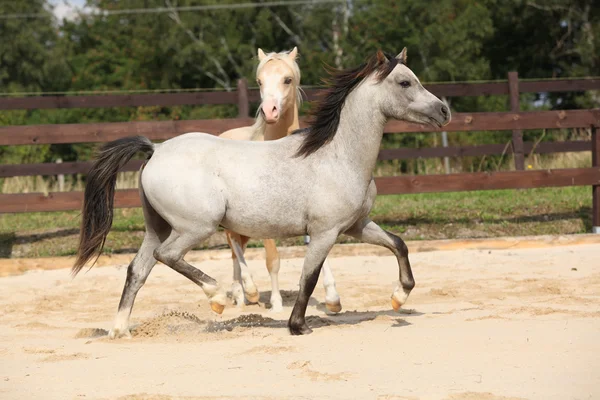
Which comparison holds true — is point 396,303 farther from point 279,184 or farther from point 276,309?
point 276,309

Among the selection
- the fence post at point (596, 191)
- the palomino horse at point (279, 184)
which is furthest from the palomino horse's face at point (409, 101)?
the fence post at point (596, 191)

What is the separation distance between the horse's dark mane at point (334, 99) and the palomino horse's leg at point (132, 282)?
122cm

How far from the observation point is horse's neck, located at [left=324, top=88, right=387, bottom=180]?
5602 mm

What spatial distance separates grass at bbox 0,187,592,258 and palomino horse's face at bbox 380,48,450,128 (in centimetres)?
436

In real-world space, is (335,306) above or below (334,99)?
below

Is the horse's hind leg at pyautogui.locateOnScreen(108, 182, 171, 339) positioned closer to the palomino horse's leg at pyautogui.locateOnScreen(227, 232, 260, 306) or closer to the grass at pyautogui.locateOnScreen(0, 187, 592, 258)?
the palomino horse's leg at pyautogui.locateOnScreen(227, 232, 260, 306)

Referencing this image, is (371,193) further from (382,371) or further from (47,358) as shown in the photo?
(47,358)

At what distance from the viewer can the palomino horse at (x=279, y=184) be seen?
17.7ft

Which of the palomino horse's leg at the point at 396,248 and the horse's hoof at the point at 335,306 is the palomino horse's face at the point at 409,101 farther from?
the horse's hoof at the point at 335,306

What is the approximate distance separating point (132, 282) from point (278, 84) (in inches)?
79.3

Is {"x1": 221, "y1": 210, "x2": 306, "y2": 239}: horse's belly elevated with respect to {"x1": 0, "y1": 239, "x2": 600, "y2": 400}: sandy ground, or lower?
elevated

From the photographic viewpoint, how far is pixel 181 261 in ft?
17.9

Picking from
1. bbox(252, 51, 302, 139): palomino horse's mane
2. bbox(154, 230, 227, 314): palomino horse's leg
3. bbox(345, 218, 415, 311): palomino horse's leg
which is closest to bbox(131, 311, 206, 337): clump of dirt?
bbox(154, 230, 227, 314): palomino horse's leg

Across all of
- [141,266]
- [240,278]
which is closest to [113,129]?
[240,278]
